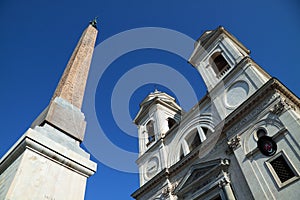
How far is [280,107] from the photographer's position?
33.8 ft

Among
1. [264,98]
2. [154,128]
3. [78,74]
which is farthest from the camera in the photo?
[154,128]

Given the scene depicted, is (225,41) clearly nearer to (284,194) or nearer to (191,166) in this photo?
(191,166)

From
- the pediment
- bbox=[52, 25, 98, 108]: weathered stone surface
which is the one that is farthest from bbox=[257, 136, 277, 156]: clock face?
bbox=[52, 25, 98, 108]: weathered stone surface

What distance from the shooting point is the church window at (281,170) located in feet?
29.2

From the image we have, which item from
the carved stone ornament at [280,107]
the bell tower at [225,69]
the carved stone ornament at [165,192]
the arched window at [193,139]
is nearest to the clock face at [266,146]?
the carved stone ornament at [280,107]

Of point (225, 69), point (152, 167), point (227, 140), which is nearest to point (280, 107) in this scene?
point (227, 140)

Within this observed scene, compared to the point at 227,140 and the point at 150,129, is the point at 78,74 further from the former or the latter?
the point at 150,129

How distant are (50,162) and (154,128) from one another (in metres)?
17.6

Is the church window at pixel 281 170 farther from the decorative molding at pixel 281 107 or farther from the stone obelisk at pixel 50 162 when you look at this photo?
the stone obelisk at pixel 50 162

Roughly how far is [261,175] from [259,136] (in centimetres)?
192

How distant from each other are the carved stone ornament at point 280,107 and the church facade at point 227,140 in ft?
0.14

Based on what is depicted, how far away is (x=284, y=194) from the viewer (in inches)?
340

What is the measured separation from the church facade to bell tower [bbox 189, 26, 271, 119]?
6cm

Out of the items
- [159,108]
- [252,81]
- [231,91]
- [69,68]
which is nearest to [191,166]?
[231,91]
